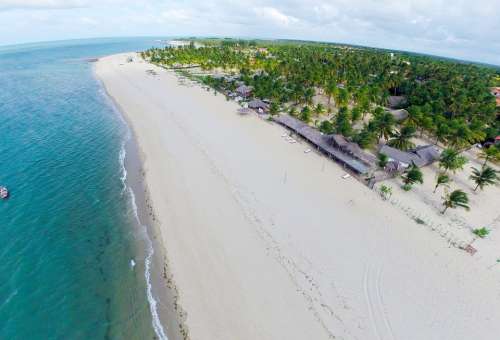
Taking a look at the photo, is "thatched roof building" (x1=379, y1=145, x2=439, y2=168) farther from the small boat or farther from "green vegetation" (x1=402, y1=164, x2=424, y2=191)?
the small boat

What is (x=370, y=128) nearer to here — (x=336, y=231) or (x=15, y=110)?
(x=336, y=231)

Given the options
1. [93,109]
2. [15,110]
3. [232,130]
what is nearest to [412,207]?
[232,130]

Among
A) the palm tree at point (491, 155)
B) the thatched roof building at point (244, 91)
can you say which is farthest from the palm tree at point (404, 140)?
the thatched roof building at point (244, 91)

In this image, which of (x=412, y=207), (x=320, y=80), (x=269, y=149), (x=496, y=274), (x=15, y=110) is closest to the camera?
(x=496, y=274)

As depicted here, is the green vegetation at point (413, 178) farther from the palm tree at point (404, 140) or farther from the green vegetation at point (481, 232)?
the palm tree at point (404, 140)

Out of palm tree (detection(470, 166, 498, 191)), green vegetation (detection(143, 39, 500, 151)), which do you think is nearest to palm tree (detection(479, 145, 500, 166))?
green vegetation (detection(143, 39, 500, 151))
